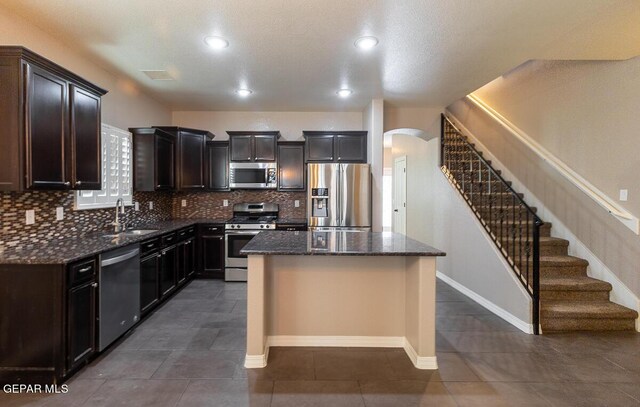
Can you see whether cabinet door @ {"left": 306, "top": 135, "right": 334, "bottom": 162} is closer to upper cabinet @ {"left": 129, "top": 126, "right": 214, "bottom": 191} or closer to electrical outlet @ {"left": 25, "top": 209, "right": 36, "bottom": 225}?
upper cabinet @ {"left": 129, "top": 126, "right": 214, "bottom": 191}

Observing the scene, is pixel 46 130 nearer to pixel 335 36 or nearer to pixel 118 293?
pixel 118 293

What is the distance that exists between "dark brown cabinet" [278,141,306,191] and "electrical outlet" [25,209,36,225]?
3.19 m

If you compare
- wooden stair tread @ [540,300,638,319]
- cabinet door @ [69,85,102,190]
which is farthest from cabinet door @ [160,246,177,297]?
wooden stair tread @ [540,300,638,319]

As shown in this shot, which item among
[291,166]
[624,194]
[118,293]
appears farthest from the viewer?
[291,166]

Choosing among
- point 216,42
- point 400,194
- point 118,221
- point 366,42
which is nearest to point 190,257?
point 118,221

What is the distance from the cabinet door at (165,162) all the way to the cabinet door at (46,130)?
5.77ft

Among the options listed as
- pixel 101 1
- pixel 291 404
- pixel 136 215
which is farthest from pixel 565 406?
pixel 136 215

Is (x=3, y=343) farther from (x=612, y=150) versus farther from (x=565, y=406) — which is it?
(x=612, y=150)

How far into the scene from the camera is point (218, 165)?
5410 millimetres

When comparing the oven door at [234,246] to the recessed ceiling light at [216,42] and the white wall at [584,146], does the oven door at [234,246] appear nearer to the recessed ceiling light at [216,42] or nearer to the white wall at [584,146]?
the recessed ceiling light at [216,42]

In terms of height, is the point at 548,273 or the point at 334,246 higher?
the point at 334,246

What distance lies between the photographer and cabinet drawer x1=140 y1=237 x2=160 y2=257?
11.1 feet

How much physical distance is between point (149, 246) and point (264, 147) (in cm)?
246

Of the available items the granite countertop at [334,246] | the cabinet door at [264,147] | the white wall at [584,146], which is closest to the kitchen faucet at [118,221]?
the granite countertop at [334,246]
